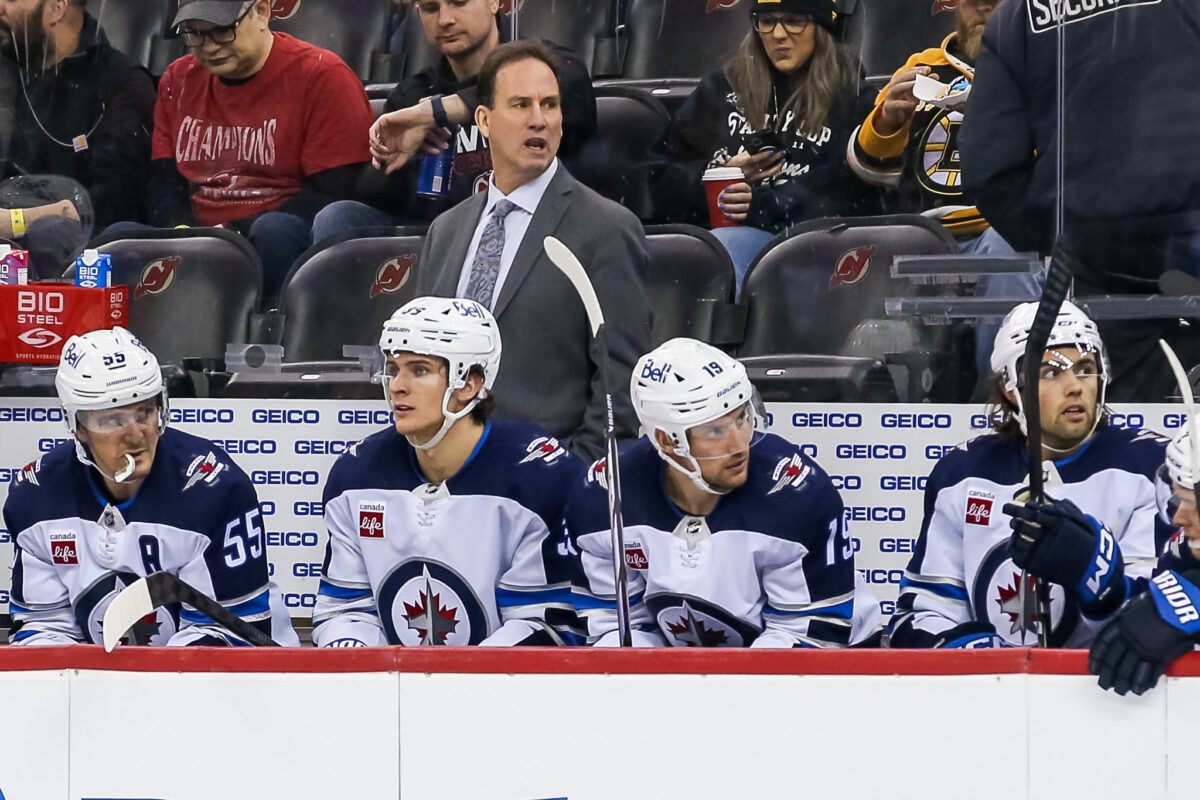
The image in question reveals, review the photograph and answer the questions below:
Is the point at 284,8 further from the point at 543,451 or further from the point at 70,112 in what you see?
the point at 543,451

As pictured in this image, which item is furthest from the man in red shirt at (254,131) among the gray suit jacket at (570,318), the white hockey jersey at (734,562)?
the white hockey jersey at (734,562)

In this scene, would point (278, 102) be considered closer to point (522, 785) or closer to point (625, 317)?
point (625, 317)

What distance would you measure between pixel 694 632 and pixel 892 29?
2.10 meters

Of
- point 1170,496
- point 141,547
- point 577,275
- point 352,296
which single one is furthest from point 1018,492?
point 352,296

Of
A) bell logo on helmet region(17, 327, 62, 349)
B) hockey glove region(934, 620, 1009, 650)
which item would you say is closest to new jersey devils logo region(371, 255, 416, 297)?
bell logo on helmet region(17, 327, 62, 349)

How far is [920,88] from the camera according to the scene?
14.2 feet

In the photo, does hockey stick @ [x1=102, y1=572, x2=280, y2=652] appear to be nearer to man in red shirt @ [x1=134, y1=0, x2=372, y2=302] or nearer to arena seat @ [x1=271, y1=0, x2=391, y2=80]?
man in red shirt @ [x1=134, y1=0, x2=372, y2=302]

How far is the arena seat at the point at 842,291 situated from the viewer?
431 centimetres

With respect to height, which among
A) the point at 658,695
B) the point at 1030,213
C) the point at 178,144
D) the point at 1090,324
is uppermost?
the point at 178,144

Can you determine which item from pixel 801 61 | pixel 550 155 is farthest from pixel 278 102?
pixel 801 61

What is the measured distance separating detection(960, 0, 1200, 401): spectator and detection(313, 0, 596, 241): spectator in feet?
4.93

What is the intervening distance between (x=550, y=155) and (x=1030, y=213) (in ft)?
4.74

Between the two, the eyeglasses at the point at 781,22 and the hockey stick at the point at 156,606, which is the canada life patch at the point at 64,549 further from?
the eyeglasses at the point at 781,22

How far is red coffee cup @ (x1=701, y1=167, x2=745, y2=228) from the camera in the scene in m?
4.43
